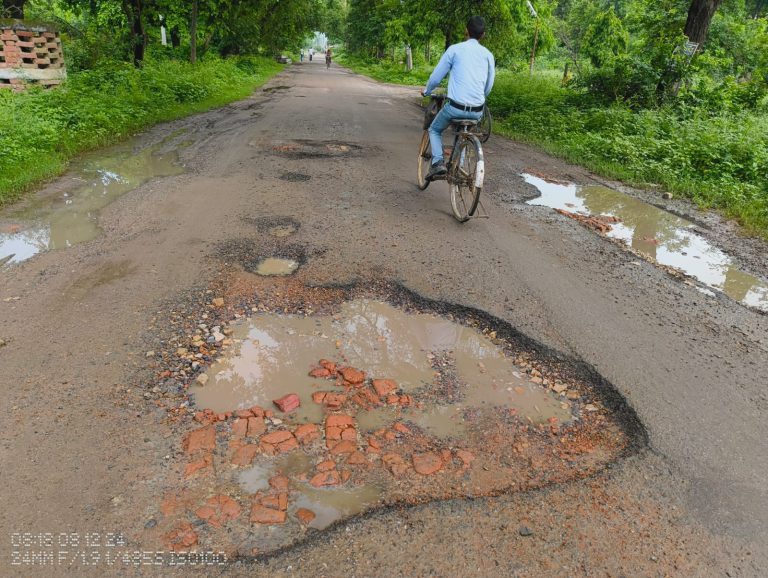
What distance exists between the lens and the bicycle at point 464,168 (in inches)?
208

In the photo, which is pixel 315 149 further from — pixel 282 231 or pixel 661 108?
pixel 661 108

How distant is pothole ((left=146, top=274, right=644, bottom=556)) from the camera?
2236 mm

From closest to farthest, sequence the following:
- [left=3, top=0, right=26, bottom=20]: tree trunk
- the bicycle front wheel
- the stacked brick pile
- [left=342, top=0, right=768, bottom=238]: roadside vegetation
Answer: the bicycle front wheel < [left=342, top=0, right=768, bottom=238]: roadside vegetation < the stacked brick pile < [left=3, top=0, right=26, bottom=20]: tree trunk

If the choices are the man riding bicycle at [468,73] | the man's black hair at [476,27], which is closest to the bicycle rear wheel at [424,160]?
the man riding bicycle at [468,73]

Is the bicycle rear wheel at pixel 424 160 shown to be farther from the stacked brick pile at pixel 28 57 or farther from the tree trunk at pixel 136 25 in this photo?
the tree trunk at pixel 136 25

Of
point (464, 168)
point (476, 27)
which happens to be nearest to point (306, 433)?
point (464, 168)

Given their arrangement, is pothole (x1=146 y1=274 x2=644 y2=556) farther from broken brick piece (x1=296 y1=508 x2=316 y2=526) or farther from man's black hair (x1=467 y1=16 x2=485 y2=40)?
man's black hair (x1=467 y1=16 x2=485 y2=40)

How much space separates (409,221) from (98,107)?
7888 millimetres

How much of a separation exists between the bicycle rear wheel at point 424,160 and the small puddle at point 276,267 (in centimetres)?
270

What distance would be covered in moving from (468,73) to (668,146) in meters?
5.41

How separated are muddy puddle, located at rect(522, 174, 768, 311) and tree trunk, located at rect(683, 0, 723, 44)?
639cm

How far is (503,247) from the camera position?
5.05 metres

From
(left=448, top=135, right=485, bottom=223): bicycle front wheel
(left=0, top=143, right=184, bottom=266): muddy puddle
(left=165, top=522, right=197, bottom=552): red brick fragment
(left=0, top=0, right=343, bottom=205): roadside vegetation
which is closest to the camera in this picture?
(left=165, top=522, right=197, bottom=552): red brick fragment

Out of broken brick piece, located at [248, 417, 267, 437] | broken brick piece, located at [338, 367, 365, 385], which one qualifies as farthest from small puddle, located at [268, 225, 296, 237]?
broken brick piece, located at [248, 417, 267, 437]
